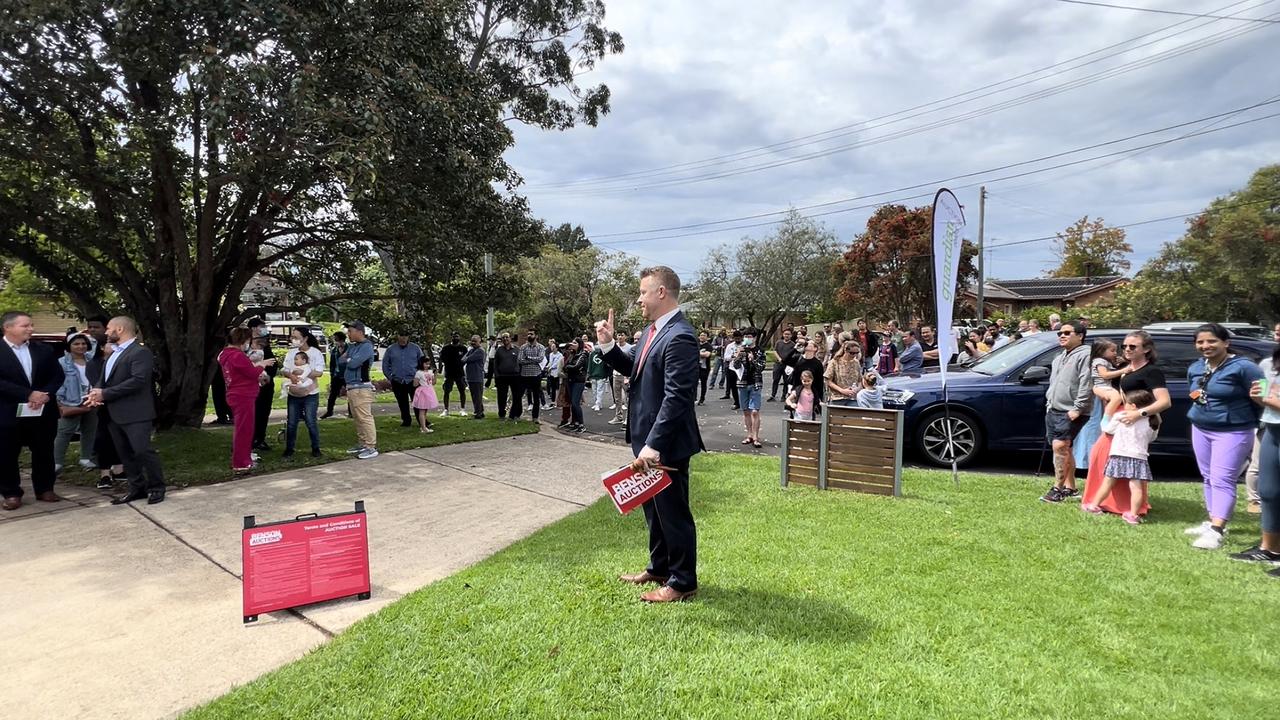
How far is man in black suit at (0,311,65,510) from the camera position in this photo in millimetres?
5867

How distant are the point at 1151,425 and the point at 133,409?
9.18m

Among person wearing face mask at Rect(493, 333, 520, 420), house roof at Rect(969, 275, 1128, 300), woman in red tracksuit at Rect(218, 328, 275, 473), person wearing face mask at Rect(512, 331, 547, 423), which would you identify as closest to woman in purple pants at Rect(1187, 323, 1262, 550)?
woman in red tracksuit at Rect(218, 328, 275, 473)

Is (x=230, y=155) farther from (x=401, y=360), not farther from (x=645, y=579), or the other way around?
(x=645, y=579)

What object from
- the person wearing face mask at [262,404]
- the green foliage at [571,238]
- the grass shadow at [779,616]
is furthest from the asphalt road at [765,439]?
the green foliage at [571,238]

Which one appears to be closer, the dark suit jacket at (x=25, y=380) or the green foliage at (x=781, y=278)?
the dark suit jacket at (x=25, y=380)

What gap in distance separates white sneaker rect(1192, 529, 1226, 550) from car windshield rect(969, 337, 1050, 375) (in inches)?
137

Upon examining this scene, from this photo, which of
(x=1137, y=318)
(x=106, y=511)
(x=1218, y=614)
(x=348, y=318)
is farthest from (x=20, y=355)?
(x=1137, y=318)

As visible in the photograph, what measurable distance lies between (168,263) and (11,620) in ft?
25.3

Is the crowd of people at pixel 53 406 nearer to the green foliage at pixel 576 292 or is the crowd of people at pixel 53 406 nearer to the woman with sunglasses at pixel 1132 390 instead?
the woman with sunglasses at pixel 1132 390

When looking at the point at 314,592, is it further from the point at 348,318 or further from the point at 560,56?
the point at 560,56

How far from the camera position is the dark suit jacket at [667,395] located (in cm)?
346

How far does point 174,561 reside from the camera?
15.2ft

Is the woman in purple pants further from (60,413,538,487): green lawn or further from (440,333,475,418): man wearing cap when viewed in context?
(440,333,475,418): man wearing cap

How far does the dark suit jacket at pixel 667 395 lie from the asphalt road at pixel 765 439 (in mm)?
3564
